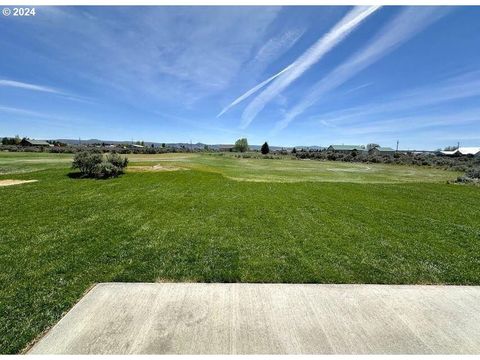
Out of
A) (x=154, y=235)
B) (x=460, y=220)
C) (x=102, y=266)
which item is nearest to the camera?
(x=102, y=266)

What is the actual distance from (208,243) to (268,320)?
3.49 m

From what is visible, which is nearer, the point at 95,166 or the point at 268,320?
the point at 268,320

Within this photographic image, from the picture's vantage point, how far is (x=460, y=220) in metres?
10.3

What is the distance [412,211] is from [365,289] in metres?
8.69

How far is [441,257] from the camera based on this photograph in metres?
6.46

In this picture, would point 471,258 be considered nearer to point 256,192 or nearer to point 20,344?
point 20,344

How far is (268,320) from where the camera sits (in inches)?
152

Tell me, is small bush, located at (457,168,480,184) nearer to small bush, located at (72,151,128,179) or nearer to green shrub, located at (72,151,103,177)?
small bush, located at (72,151,128,179)

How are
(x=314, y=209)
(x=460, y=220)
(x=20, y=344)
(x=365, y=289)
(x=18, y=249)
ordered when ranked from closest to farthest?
(x=20, y=344)
(x=365, y=289)
(x=18, y=249)
(x=460, y=220)
(x=314, y=209)

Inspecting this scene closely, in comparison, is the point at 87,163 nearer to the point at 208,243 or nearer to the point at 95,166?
the point at 95,166

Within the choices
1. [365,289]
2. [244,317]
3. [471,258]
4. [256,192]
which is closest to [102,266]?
[244,317]

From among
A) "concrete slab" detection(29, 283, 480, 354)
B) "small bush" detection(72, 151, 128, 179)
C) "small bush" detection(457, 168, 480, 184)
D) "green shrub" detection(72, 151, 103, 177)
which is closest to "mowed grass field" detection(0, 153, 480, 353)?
"concrete slab" detection(29, 283, 480, 354)

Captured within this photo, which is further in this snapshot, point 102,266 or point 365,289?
point 102,266

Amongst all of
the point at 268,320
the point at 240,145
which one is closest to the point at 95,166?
the point at 268,320
